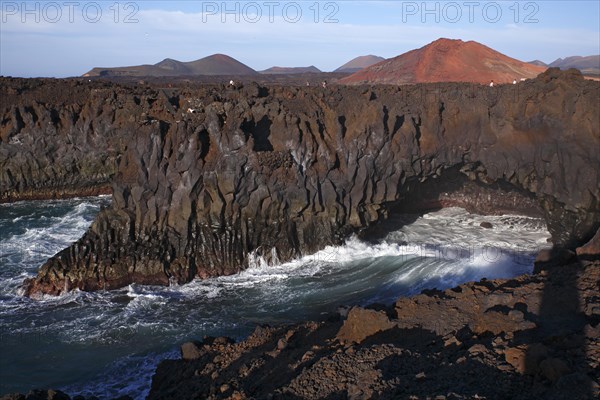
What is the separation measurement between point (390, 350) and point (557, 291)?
4317 mm

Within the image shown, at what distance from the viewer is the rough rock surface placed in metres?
7.12

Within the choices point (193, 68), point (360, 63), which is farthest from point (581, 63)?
point (193, 68)

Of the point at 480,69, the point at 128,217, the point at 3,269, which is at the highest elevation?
the point at 480,69

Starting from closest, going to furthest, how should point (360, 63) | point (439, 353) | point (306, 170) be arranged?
1. point (439, 353)
2. point (306, 170)
3. point (360, 63)

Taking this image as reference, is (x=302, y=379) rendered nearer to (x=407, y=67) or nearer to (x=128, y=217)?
(x=128, y=217)

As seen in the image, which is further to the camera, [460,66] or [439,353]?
[460,66]

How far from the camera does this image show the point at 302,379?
7840 millimetres

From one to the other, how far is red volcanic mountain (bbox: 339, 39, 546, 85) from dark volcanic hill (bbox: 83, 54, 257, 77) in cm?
3292

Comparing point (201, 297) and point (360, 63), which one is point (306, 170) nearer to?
point (201, 297)

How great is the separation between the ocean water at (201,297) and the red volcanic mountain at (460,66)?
41.4 feet

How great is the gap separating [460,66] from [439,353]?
26.8 meters

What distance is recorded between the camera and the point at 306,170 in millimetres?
17656

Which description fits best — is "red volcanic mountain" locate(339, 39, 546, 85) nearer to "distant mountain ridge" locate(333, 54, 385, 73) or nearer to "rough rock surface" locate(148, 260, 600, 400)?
"rough rock surface" locate(148, 260, 600, 400)

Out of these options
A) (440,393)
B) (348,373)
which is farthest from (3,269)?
(440,393)
